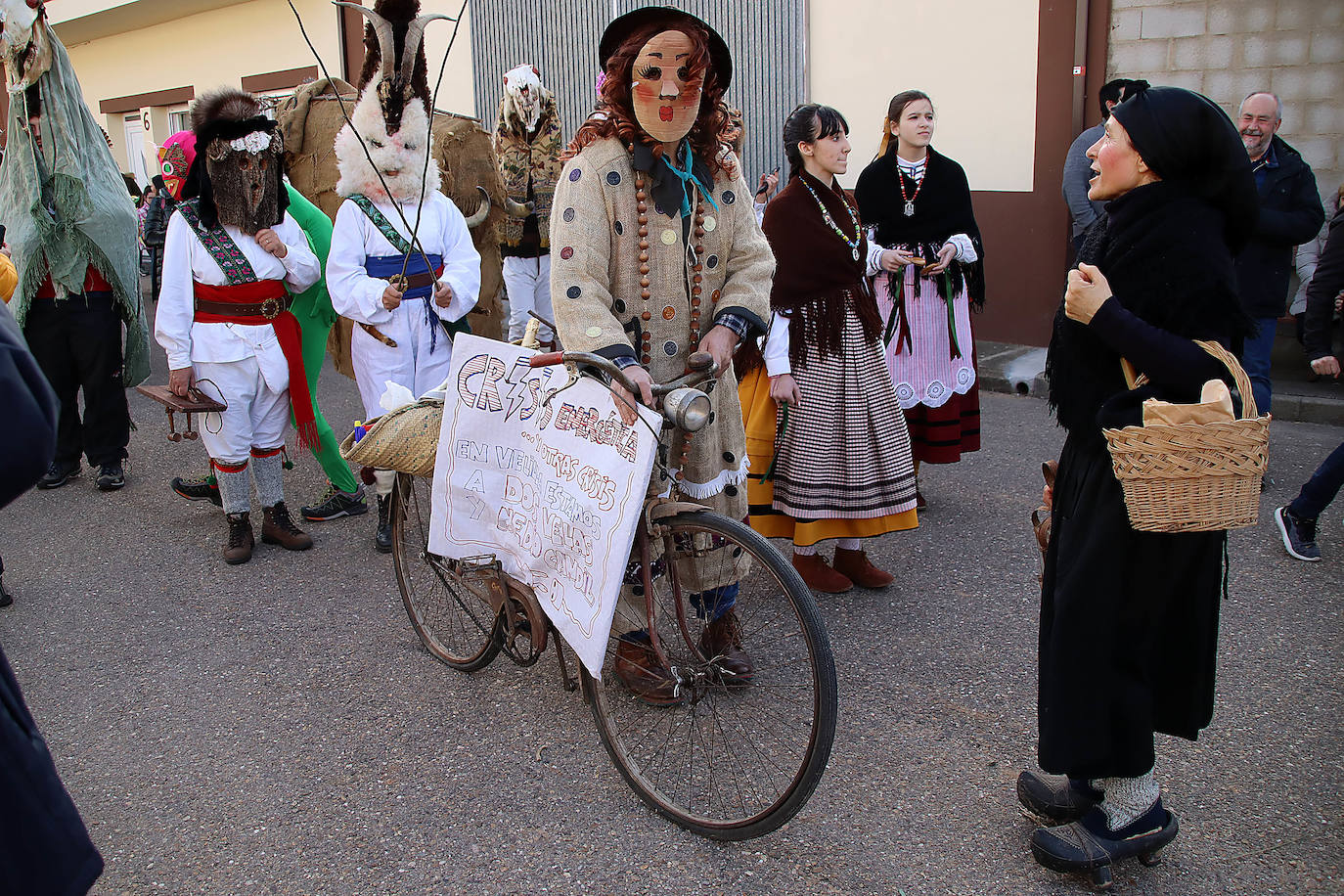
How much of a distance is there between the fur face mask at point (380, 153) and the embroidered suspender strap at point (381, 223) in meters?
0.04

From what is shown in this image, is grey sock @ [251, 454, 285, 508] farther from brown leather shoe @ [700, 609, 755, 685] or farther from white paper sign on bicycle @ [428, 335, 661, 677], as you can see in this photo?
brown leather shoe @ [700, 609, 755, 685]

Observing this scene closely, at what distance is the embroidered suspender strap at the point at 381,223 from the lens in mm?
4590

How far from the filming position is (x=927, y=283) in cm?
499

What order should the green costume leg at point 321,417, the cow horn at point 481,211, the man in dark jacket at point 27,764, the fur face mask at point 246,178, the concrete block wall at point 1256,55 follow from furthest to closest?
the concrete block wall at point 1256,55
the cow horn at point 481,211
the green costume leg at point 321,417
the fur face mask at point 246,178
the man in dark jacket at point 27,764

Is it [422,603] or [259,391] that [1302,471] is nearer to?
[422,603]

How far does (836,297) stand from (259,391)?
2.76 meters

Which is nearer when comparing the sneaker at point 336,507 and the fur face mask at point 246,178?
the fur face mask at point 246,178

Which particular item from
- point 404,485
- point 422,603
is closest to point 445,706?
point 422,603

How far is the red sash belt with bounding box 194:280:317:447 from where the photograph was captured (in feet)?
15.8

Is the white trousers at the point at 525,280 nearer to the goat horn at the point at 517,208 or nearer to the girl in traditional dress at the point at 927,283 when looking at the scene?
the goat horn at the point at 517,208

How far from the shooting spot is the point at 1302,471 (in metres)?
5.62

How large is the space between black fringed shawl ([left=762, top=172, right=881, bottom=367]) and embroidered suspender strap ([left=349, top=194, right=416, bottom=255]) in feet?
5.36

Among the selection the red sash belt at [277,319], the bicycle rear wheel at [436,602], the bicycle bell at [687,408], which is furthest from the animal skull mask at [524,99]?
the bicycle bell at [687,408]

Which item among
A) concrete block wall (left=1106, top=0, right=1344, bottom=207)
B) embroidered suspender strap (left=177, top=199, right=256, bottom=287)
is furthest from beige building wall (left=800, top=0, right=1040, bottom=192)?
embroidered suspender strap (left=177, top=199, right=256, bottom=287)
